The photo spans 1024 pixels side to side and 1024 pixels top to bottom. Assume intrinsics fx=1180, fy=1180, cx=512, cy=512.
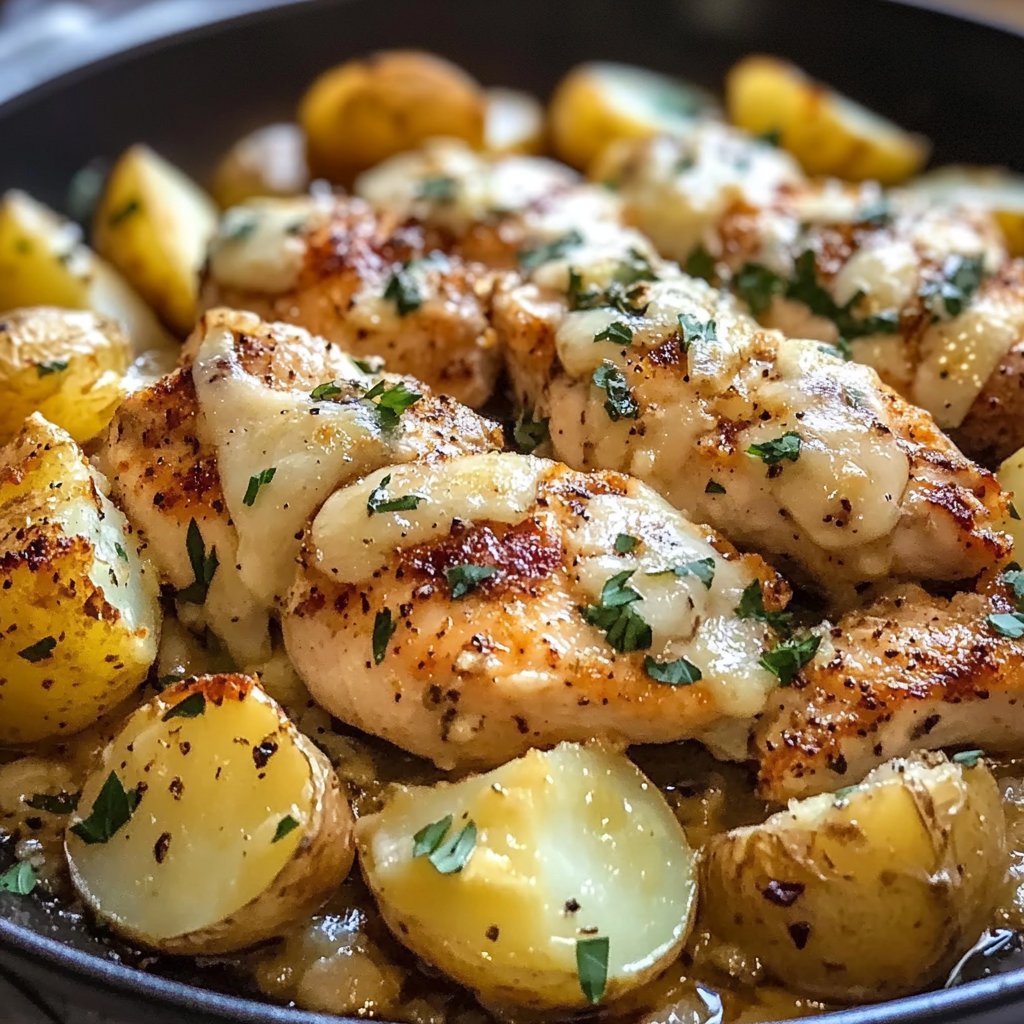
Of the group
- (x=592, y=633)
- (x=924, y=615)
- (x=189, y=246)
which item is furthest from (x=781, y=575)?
(x=189, y=246)

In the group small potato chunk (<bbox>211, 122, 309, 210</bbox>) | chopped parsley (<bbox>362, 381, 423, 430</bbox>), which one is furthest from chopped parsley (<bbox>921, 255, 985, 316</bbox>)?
small potato chunk (<bbox>211, 122, 309, 210</bbox>)

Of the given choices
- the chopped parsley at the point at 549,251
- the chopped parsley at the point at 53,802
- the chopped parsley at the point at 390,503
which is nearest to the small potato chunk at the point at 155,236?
the chopped parsley at the point at 549,251

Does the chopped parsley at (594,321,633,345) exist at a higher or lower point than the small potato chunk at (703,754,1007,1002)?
higher

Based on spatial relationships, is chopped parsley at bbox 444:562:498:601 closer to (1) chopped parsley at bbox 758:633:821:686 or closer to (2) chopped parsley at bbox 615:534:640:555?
(2) chopped parsley at bbox 615:534:640:555

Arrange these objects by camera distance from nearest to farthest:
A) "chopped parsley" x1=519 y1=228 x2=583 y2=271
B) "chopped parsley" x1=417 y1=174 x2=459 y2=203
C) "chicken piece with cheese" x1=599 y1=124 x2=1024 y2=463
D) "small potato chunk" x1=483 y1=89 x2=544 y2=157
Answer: "chicken piece with cheese" x1=599 y1=124 x2=1024 y2=463 < "chopped parsley" x1=519 y1=228 x2=583 y2=271 < "chopped parsley" x1=417 y1=174 x2=459 y2=203 < "small potato chunk" x1=483 y1=89 x2=544 y2=157

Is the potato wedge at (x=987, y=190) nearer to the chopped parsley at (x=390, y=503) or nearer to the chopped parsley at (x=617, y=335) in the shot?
the chopped parsley at (x=617, y=335)

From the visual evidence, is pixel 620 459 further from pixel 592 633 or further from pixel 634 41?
pixel 634 41
